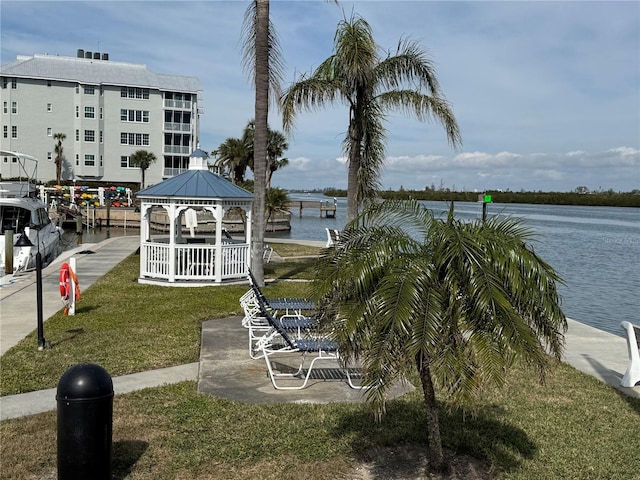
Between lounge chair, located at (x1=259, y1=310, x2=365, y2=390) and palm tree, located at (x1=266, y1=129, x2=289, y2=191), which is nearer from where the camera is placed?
lounge chair, located at (x1=259, y1=310, x2=365, y2=390)

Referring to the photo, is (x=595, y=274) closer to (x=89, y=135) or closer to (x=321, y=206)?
(x=321, y=206)

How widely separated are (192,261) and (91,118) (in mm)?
54102

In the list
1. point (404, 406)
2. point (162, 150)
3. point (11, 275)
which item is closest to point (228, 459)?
point (404, 406)

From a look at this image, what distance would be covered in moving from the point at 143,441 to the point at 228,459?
2.80ft

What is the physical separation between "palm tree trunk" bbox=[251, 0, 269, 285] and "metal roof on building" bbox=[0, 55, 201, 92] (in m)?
54.2

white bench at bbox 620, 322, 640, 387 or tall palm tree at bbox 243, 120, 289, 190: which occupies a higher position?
tall palm tree at bbox 243, 120, 289, 190

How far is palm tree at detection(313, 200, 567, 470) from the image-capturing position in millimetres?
3871

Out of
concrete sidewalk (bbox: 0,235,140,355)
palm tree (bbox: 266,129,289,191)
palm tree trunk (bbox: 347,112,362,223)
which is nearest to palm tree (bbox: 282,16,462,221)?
palm tree trunk (bbox: 347,112,362,223)

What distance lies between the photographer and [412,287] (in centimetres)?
393

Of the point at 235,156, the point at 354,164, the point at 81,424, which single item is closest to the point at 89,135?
the point at 235,156

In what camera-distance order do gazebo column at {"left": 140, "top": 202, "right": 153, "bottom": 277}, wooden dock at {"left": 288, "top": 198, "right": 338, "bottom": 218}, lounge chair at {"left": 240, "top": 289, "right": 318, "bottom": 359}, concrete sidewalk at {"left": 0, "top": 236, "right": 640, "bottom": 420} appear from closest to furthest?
concrete sidewalk at {"left": 0, "top": 236, "right": 640, "bottom": 420} < lounge chair at {"left": 240, "top": 289, "right": 318, "bottom": 359} < gazebo column at {"left": 140, "top": 202, "right": 153, "bottom": 277} < wooden dock at {"left": 288, "top": 198, "right": 338, "bottom": 218}

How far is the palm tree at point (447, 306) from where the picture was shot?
12.7ft

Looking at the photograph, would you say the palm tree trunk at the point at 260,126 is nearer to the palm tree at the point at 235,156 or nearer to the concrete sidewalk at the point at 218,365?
the concrete sidewalk at the point at 218,365

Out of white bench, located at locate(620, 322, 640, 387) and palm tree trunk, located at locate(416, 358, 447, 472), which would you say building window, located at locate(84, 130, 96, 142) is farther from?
palm tree trunk, located at locate(416, 358, 447, 472)
